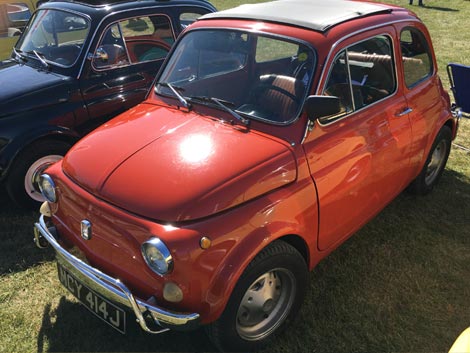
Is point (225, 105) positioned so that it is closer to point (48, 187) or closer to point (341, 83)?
point (341, 83)

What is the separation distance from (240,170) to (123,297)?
0.90 m

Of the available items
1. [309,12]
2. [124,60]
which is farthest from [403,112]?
[124,60]

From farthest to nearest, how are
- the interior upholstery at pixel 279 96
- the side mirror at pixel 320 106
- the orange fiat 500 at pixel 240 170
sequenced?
the interior upholstery at pixel 279 96, the side mirror at pixel 320 106, the orange fiat 500 at pixel 240 170

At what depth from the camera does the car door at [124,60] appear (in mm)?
4387

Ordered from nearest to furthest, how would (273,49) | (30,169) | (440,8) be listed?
(273,49) < (30,169) < (440,8)

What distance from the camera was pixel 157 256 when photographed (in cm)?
213

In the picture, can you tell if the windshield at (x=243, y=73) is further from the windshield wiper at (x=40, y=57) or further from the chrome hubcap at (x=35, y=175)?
the windshield wiper at (x=40, y=57)

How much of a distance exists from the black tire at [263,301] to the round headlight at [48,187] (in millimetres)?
1277

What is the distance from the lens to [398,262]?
3430 millimetres

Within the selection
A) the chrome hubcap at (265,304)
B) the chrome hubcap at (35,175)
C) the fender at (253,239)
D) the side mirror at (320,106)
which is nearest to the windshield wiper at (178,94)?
the side mirror at (320,106)

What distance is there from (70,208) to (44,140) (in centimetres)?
185

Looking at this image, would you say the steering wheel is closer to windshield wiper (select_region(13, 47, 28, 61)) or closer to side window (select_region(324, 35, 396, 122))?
side window (select_region(324, 35, 396, 122))

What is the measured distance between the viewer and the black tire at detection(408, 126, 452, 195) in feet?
13.3

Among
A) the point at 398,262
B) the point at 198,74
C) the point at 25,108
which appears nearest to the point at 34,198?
the point at 25,108
